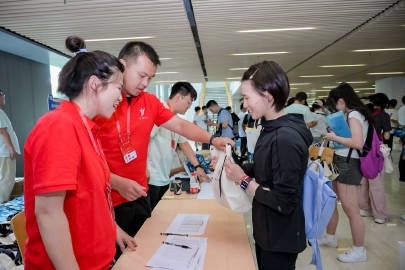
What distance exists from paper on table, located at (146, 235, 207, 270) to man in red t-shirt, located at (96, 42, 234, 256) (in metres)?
0.30

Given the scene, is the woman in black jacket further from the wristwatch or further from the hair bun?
the hair bun

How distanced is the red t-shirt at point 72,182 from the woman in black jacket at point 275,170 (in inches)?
24.3

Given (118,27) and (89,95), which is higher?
(118,27)

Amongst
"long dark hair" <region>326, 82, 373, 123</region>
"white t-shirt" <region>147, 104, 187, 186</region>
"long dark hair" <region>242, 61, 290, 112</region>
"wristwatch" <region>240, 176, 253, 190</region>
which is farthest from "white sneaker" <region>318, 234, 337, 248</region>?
"long dark hair" <region>242, 61, 290, 112</region>

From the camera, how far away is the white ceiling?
143 inches

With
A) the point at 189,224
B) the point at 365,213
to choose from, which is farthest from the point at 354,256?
the point at 189,224

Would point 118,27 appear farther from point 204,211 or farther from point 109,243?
point 109,243

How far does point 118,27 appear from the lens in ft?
14.6

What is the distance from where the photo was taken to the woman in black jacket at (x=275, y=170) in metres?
1.12

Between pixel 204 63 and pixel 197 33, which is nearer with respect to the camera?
pixel 197 33

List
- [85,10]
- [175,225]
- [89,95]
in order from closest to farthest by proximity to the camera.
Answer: [89,95] < [175,225] < [85,10]

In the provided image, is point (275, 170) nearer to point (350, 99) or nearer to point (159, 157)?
point (159, 157)

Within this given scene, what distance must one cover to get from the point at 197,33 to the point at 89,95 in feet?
14.6

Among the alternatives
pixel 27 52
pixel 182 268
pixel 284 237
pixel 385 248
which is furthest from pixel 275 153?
pixel 27 52
